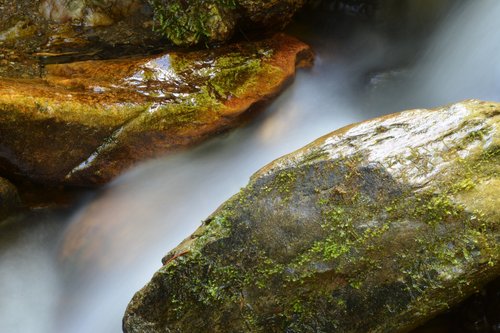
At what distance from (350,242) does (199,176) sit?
7.19 feet

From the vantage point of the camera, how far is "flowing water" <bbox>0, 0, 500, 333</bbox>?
403 centimetres

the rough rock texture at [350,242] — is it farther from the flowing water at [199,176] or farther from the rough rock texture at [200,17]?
the rough rock texture at [200,17]

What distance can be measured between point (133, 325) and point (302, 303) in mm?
1117

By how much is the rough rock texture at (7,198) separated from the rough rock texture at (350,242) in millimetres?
2044

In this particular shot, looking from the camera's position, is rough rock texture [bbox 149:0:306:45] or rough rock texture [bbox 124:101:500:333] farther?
rough rock texture [bbox 149:0:306:45]

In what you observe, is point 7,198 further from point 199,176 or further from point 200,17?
point 200,17

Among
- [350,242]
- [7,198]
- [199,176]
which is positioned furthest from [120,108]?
[350,242]

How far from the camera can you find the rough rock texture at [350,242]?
262 centimetres

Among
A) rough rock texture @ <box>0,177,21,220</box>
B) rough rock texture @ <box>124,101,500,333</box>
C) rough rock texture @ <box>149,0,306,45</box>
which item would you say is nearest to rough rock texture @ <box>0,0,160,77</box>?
rough rock texture @ <box>149,0,306,45</box>

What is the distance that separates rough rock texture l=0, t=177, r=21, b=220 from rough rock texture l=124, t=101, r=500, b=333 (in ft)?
6.70

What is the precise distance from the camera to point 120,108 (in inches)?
160

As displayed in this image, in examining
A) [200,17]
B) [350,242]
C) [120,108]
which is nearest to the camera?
[350,242]

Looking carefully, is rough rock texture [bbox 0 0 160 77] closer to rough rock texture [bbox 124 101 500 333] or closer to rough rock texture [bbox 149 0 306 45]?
rough rock texture [bbox 149 0 306 45]

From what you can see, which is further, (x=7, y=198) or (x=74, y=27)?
(x=74, y=27)
